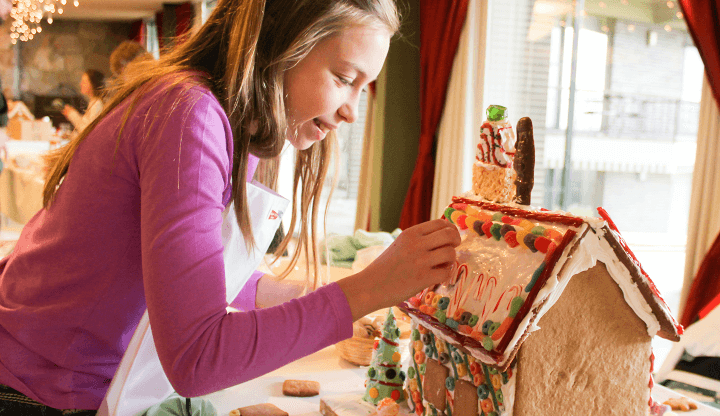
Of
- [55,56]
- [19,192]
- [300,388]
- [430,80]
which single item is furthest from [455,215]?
[55,56]

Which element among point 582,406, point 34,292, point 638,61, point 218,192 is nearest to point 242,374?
→ point 218,192

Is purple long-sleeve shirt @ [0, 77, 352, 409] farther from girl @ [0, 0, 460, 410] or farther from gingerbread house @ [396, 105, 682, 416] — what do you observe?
gingerbread house @ [396, 105, 682, 416]

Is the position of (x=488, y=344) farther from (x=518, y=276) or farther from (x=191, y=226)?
(x=191, y=226)

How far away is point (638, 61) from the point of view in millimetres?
4918

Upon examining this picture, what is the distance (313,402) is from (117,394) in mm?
355

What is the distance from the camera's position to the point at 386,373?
3.31ft

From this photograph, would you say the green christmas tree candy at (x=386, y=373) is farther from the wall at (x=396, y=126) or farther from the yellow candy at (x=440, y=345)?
the wall at (x=396, y=126)

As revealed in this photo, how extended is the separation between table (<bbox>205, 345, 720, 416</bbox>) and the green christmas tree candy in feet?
0.20

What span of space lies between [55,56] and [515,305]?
37.3ft

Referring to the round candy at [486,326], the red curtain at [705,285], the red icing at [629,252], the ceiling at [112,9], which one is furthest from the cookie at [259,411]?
the ceiling at [112,9]

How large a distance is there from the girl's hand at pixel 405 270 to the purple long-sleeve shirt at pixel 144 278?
3 cm

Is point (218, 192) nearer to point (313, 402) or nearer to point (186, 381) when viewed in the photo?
point (186, 381)

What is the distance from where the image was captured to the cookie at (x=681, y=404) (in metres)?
1.03

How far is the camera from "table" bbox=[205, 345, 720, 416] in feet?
3.23
